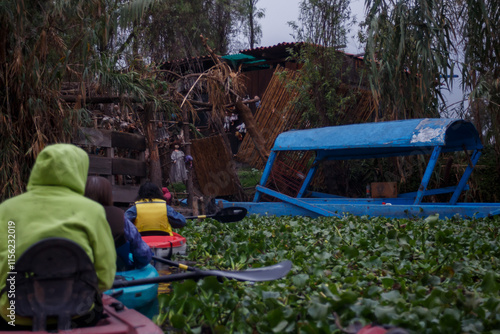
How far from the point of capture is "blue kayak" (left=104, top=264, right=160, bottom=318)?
3559 mm

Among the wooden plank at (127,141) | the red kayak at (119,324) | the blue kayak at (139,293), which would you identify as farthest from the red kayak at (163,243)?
the wooden plank at (127,141)

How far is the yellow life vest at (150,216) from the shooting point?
5398 millimetres

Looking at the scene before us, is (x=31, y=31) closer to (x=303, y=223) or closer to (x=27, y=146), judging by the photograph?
(x=27, y=146)

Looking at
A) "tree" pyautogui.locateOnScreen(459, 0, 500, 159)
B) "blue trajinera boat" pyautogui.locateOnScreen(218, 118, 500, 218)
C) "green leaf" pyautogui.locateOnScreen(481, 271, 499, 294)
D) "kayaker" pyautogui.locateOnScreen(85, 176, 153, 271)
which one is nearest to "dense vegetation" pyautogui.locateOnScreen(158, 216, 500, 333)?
"green leaf" pyautogui.locateOnScreen(481, 271, 499, 294)

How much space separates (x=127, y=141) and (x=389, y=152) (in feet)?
16.7

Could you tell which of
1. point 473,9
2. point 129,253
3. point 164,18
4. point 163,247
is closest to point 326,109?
point 473,9

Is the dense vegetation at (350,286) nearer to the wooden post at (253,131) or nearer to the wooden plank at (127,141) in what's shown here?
the wooden plank at (127,141)

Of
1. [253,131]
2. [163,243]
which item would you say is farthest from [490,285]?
[253,131]

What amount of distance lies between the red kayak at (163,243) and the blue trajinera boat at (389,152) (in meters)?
4.22

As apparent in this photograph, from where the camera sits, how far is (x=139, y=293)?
364 cm

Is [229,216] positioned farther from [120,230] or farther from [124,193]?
[120,230]

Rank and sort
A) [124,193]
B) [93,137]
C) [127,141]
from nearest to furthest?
[93,137]
[124,193]
[127,141]

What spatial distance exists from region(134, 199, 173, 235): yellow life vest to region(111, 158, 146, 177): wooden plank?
384 cm

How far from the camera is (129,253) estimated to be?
404 cm
